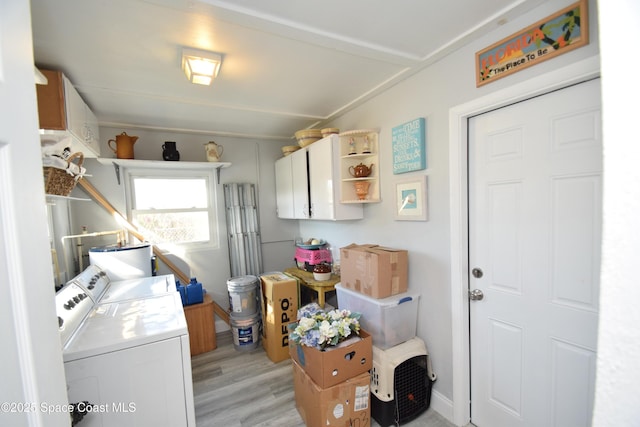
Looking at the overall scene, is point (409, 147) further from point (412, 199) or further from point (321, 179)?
point (321, 179)

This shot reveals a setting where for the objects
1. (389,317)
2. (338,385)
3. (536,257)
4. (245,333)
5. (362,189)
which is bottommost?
(245,333)

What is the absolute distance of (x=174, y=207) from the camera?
3.13 meters

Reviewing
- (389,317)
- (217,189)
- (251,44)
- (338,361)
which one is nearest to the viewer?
(251,44)

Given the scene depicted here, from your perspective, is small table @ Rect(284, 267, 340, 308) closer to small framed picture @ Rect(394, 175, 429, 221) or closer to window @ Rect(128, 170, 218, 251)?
small framed picture @ Rect(394, 175, 429, 221)

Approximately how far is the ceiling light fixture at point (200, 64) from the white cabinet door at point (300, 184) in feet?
4.16

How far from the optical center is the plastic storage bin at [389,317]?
187 centimetres

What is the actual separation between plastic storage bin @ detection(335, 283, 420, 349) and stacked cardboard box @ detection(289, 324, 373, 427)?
0.45 ft

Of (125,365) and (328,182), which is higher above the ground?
(328,182)

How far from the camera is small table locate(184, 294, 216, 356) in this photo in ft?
9.04

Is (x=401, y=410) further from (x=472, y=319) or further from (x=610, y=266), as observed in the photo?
(x=610, y=266)

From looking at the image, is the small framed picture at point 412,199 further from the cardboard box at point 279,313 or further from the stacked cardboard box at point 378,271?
the cardboard box at point 279,313

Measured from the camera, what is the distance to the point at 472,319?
67.9 inches

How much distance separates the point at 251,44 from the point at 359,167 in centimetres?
124

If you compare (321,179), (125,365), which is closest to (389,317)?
(321,179)
